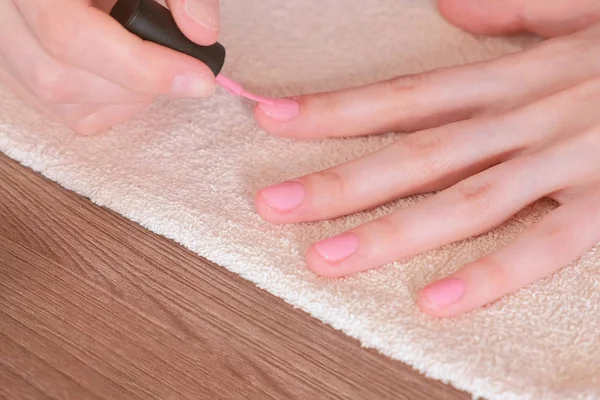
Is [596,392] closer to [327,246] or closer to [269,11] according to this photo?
[327,246]

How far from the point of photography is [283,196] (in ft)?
1.87

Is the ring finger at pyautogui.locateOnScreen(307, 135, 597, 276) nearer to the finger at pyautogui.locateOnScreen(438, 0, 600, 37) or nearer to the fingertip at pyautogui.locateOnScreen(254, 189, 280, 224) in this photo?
the fingertip at pyautogui.locateOnScreen(254, 189, 280, 224)

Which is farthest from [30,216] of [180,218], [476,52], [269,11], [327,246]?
[476,52]

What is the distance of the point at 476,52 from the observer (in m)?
0.79

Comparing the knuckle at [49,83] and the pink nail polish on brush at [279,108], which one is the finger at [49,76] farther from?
the pink nail polish on brush at [279,108]

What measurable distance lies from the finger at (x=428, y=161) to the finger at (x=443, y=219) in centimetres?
2

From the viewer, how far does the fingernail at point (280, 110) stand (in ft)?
2.13

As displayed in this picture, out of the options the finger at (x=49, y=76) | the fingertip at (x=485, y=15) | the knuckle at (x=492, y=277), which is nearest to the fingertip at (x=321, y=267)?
the knuckle at (x=492, y=277)

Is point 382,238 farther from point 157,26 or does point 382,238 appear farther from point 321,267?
point 157,26

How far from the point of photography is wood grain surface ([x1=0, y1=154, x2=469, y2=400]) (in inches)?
18.2

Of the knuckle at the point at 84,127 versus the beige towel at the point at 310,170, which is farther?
the knuckle at the point at 84,127

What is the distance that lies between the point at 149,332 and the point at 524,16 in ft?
1.78

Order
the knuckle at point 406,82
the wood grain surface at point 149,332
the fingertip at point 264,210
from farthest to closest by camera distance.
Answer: the knuckle at point 406,82 < the fingertip at point 264,210 < the wood grain surface at point 149,332

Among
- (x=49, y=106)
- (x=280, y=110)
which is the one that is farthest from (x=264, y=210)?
(x=49, y=106)
